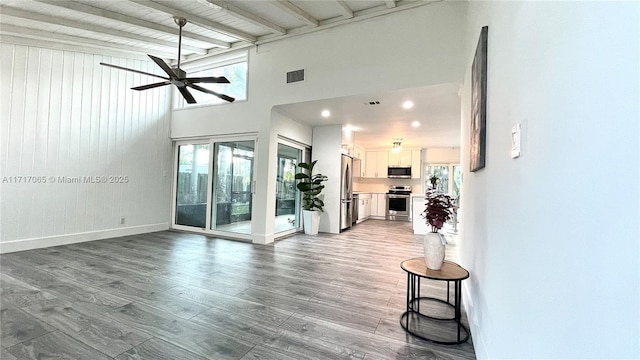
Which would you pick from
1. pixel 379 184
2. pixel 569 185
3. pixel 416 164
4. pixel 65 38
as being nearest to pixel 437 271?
pixel 569 185

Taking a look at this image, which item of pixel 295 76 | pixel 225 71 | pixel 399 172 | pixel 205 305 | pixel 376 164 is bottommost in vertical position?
pixel 205 305

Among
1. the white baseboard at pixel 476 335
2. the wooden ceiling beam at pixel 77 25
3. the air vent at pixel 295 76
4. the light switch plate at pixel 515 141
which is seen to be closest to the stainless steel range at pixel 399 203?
the air vent at pixel 295 76

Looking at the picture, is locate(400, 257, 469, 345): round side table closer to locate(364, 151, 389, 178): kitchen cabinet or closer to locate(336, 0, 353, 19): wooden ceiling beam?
locate(336, 0, 353, 19): wooden ceiling beam

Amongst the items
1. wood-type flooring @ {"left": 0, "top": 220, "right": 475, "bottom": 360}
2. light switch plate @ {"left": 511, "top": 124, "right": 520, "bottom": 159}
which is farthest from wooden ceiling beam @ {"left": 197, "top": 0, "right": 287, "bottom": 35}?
light switch plate @ {"left": 511, "top": 124, "right": 520, "bottom": 159}

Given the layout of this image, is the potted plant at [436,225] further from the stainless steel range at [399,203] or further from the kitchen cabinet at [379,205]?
the kitchen cabinet at [379,205]

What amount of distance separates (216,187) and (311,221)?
7.12 ft

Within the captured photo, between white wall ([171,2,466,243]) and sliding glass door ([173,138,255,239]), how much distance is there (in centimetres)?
39

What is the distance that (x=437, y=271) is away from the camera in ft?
6.84

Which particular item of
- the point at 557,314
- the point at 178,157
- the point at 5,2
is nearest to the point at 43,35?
the point at 5,2

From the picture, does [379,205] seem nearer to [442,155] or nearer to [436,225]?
[442,155]

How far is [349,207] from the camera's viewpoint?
6.76 m

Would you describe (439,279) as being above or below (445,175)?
below

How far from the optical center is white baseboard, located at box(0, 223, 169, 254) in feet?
13.4

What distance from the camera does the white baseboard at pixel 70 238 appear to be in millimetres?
4070
